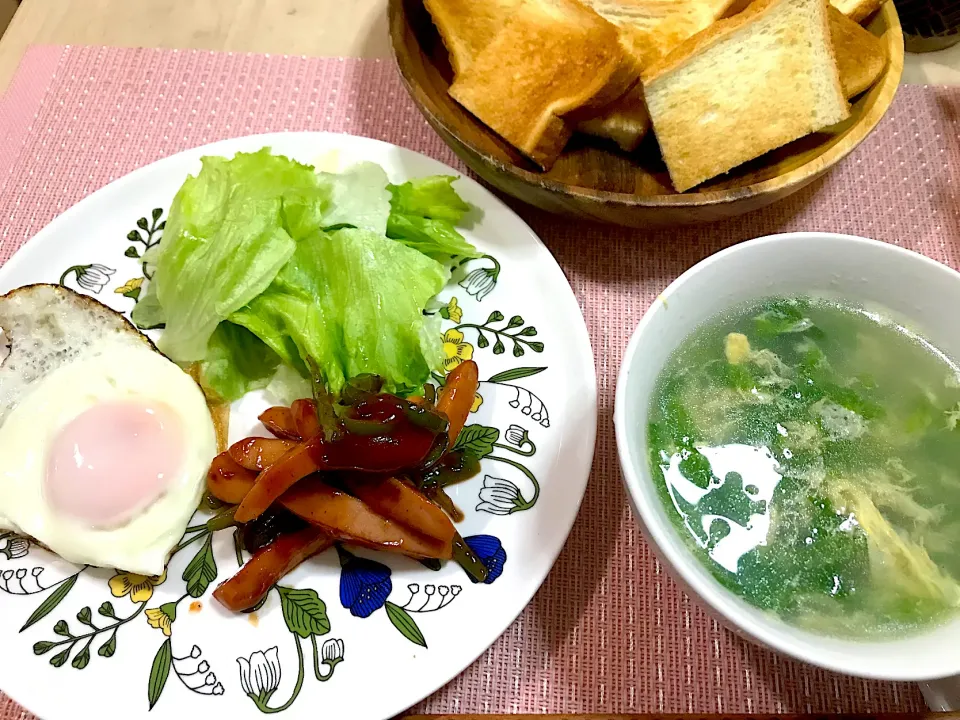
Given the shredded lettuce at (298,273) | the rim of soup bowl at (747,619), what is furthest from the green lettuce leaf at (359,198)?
the rim of soup bowl at (747,619)

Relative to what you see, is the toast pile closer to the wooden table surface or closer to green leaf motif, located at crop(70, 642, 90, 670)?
the wooden table surface

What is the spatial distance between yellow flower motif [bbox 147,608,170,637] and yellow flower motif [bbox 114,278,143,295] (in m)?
0.84

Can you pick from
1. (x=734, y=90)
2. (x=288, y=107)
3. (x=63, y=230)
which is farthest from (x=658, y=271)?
(x=63, y=230)

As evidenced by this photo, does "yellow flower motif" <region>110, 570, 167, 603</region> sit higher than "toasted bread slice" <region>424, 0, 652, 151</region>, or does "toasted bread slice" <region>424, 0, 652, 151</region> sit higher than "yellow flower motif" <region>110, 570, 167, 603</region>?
"toasted bread slice" <region>424, 0, 652, 151</region>

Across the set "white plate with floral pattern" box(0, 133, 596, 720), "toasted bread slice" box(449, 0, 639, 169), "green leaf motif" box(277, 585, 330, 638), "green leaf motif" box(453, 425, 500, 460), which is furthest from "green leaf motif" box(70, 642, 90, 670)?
"toasted bread slice" box(449, 0, 639, 169)

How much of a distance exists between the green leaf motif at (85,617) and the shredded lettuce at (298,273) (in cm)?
53

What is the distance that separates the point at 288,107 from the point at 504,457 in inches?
55.4

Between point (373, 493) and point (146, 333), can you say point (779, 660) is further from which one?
point (146, 333)

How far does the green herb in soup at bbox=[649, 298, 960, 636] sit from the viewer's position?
107 centimetres

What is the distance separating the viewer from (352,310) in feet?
5.69

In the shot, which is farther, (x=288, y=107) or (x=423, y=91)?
(x=288, y=107)

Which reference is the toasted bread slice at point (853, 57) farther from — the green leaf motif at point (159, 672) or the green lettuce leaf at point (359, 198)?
the green leaf motif at point (159, 672)

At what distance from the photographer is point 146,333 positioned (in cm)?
175

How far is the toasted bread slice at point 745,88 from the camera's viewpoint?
1605 mm
